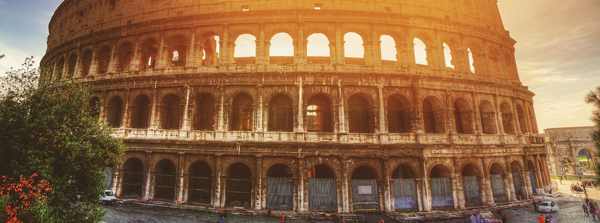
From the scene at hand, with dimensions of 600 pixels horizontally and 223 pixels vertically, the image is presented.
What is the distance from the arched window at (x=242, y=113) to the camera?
16250mm

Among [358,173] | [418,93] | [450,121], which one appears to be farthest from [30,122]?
[450,121]

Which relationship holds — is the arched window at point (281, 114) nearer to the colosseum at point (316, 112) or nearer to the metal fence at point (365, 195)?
the colosseum at point (316, 112)

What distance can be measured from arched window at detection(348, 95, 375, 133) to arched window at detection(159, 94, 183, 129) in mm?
11981

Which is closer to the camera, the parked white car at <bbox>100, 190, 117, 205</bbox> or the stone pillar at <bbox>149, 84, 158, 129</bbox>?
the parked white car at <bbox>100, 190, 117, 205</bbox>

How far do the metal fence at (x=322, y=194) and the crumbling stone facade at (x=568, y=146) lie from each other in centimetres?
4285

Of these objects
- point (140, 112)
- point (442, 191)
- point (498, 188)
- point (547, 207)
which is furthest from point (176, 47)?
point (547, 207)

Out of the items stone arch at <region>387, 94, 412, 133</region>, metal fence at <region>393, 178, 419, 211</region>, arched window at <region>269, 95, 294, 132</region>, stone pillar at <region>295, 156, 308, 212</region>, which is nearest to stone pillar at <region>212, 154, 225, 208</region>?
arched window at <region>269, 95, 294, 132</region>

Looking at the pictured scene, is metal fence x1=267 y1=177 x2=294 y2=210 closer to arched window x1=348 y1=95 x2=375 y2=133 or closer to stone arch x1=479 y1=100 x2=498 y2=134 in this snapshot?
arched window x1=348 y1=95 x2=375 y2=133

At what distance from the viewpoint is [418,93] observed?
16.0m

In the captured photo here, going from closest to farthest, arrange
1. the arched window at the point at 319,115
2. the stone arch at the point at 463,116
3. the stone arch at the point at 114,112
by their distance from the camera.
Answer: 1. the arched window at the point at 319,115
2. the stone arch at the point at 463,116
3. the stone arch at the point at 114,112

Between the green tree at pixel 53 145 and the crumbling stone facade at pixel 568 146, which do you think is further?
the crumbling stone facade at pixel 568 146

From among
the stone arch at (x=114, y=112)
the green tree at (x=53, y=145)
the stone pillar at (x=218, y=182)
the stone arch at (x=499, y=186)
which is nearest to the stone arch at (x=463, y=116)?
the stone arch at (x=499, y=186)

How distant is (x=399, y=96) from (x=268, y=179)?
33.3 feet

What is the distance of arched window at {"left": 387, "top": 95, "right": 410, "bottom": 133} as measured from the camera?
1612 centimetres
